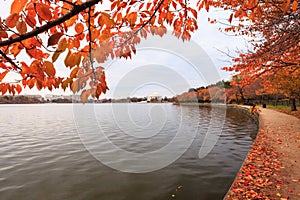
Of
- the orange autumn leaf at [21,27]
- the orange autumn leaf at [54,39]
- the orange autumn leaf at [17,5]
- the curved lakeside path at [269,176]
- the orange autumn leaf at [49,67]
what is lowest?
the curved lakeside path at [269,176]

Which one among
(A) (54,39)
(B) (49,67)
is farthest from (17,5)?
(B) (49,67)

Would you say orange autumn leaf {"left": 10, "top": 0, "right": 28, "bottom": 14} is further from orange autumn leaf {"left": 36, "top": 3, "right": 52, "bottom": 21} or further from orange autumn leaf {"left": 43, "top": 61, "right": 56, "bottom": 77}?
orange autumn leaf {"left": 43, "top": 61, "right": 56, "bottom": 77}

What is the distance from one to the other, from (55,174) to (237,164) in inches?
336

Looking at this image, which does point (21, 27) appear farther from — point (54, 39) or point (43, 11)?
point (54, 39)

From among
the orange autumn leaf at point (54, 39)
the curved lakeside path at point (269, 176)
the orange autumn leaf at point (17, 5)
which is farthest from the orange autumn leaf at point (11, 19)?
the curved lakeside path at point (269, 176)

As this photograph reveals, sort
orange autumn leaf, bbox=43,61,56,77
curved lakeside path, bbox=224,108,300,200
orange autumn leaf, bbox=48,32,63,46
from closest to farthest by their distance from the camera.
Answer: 1. orange autumn leaf, bbox=48,32,63,46
2. orange autumn leaf, bbox=43,61,56,77
3. curved lakeside path, bbox=224,108,300,200

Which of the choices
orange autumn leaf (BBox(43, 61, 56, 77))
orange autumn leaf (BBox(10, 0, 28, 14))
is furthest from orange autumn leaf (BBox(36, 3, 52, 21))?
orange autumn leaf (BBox(43, 61, 56, 77))

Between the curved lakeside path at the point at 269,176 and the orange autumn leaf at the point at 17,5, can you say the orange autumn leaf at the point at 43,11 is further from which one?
the curved lakeside path at the point at 269,176

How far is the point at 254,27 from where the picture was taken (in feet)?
30.3

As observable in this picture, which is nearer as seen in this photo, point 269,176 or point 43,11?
point 43,11

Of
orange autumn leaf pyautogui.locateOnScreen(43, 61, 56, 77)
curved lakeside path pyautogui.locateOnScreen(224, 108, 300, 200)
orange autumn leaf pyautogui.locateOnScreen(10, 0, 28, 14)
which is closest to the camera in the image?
orange autumn leaf pyautogui.locateOnScreen(10, 0, 28, 14)

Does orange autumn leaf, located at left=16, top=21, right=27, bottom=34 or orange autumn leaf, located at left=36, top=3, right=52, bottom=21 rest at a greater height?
orange autumn leaf, located at left=36, top=3, right=52, bottom=21

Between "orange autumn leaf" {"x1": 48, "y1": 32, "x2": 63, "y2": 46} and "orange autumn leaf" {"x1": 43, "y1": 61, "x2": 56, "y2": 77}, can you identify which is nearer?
"orange autumn leaf" {"x1": 48, "y1": 32, "x2": 63, "y2": 46}

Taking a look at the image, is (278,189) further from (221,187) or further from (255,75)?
(255,75)
